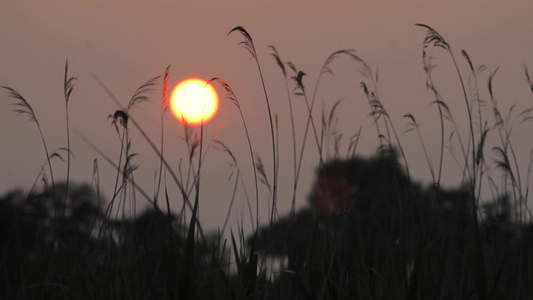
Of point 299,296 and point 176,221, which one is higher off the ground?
point 176,221

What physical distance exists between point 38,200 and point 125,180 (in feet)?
2.31

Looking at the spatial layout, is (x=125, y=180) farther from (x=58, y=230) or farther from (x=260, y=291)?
(x=260, y=291)

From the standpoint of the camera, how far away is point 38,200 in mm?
4035

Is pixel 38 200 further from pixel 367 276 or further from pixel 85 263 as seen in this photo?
pixel 367 276

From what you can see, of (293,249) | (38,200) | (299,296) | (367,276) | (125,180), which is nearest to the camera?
(367,276)

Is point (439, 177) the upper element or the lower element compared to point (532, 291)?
upper

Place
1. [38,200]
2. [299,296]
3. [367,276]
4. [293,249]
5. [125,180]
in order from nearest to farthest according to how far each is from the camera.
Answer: [367,276] < [299,296] < [293,249] < [125,180] < [38,200]

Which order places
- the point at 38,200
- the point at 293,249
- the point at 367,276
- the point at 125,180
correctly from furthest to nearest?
the point at 38,200
the point at 125,180
the point at 293,249
the point at 367,276

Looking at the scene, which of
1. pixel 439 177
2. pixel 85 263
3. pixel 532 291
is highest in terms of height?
pixel 439 177

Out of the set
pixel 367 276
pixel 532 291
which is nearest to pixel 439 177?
pixel 532 291

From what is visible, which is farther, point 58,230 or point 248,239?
point 58,230

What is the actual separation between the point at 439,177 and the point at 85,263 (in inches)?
69.0

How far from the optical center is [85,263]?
3.42 metres

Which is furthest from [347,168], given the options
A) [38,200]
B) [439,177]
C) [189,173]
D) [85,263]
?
[38,200]
